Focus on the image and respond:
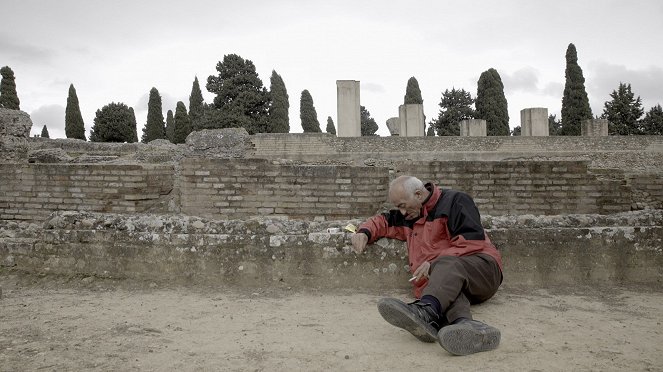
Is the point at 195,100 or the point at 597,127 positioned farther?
the point at 195,100

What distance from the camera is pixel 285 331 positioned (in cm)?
299

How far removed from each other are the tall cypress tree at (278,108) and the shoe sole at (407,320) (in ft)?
99.7

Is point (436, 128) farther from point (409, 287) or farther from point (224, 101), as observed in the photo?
point (409, 287)

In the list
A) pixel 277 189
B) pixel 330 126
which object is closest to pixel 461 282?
pixel 277 189

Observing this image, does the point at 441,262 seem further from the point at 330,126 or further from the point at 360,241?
the point at 330,126

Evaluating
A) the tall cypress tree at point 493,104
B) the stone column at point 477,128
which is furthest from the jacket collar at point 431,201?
the tall cypress tree at point 493,104

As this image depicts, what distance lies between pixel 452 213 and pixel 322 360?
4.49 feet

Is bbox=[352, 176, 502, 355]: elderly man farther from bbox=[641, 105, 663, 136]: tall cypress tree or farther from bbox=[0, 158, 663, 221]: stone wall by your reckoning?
bbox=[641, 105, 663, 136]: tall cypress tree

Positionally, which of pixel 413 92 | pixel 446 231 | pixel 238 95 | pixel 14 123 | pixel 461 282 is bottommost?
pixel 461 282

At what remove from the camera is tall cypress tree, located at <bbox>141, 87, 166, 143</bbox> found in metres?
39.0

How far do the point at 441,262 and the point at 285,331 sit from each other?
108 cm

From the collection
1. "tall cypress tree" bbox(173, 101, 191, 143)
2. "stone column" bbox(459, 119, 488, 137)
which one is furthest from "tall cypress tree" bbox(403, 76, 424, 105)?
"tall cypress tree" bbox(173, 101, 191, 143)

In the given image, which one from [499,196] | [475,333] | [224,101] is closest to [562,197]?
[499,196]

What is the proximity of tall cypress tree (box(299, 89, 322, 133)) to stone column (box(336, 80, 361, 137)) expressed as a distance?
1825 cm
